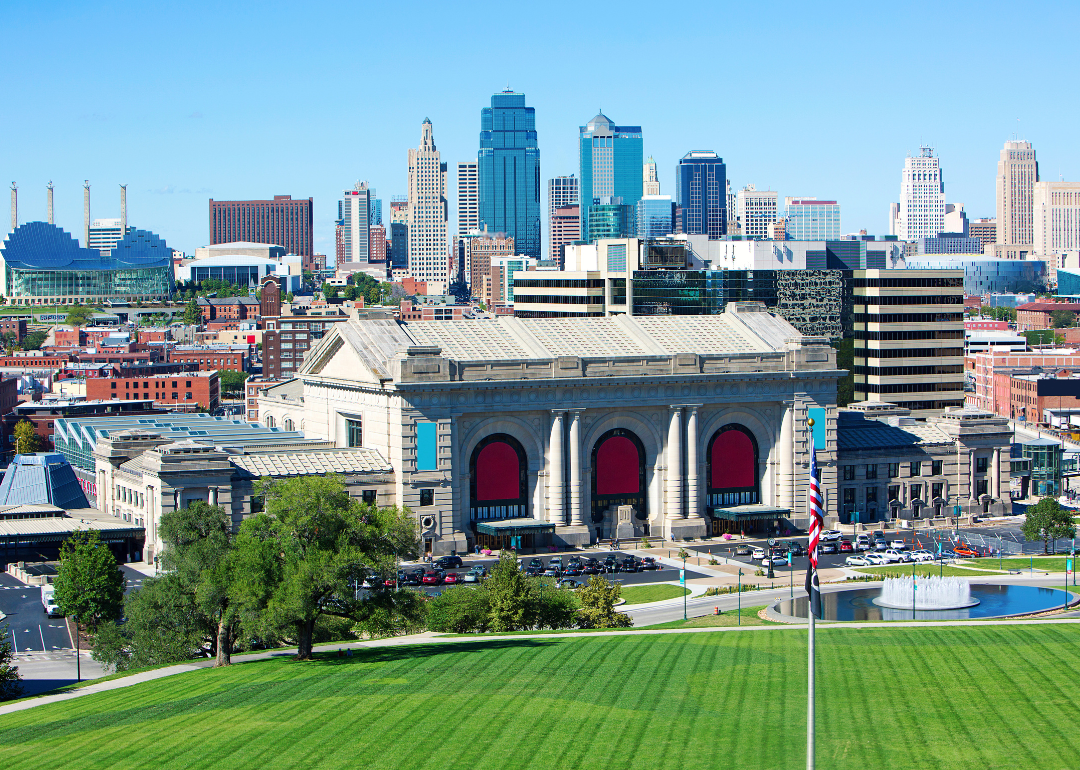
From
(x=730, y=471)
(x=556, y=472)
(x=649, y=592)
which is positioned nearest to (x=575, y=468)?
(x=556, y=472)

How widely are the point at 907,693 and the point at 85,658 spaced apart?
164ft

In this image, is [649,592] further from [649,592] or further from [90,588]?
[90,588]

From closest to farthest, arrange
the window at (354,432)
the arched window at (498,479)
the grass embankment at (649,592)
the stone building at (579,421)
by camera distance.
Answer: the grass embankment at (649,592)
the stone building at (579,421)
the arched window at (498,479)
the window at (354,432)

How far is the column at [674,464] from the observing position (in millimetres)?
133000

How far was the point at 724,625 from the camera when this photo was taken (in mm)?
89875

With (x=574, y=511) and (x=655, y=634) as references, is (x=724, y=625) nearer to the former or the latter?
(x=655, y=634)

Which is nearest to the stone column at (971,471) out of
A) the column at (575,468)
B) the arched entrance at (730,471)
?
the arched entrance at (730,471)

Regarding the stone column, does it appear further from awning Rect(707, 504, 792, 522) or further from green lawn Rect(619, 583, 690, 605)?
green lawn Rect(619, 583, 690, 605)

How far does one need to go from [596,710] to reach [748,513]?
72.0 meters

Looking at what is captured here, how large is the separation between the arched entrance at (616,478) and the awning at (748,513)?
Result: 6.71 metres

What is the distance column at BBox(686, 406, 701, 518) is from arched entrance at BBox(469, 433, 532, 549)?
48.7 ft

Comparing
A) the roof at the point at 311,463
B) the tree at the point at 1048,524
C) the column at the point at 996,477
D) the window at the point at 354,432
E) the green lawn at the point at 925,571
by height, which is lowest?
the green lawn at the point at 925,571

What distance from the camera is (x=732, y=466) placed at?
138m

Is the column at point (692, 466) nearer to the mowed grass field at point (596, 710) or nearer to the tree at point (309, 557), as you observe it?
the mowed grass field at point (596, 710)
